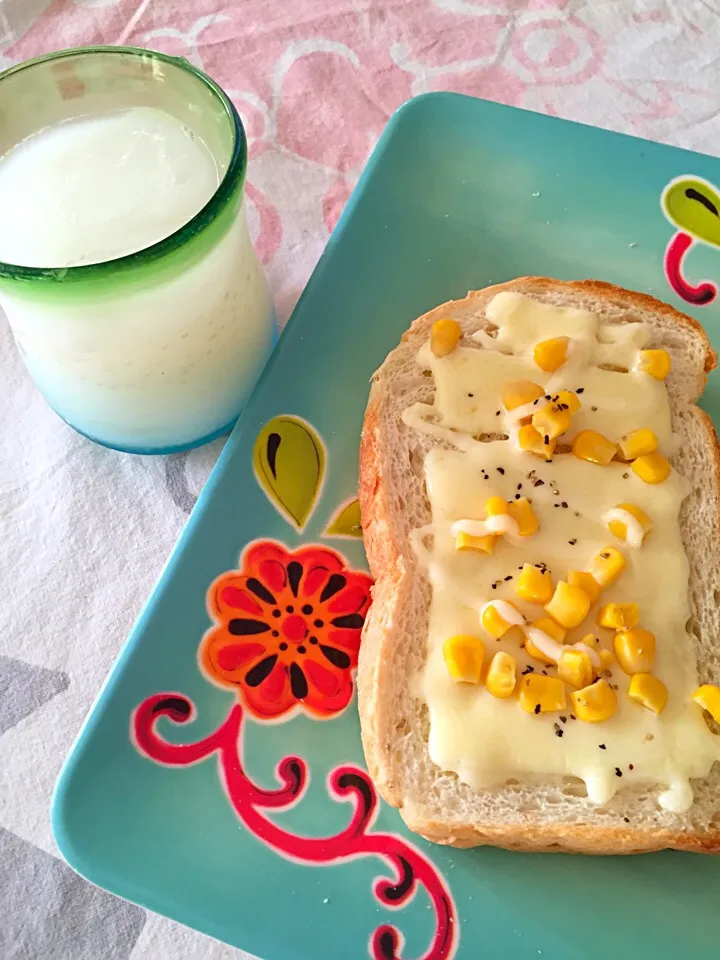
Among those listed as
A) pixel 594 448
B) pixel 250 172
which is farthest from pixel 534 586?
pixel 250 172

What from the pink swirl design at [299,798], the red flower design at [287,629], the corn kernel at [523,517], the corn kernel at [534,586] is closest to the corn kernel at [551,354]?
the corn kernel at [523,517]

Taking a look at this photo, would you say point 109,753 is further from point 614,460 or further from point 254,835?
point 614,460

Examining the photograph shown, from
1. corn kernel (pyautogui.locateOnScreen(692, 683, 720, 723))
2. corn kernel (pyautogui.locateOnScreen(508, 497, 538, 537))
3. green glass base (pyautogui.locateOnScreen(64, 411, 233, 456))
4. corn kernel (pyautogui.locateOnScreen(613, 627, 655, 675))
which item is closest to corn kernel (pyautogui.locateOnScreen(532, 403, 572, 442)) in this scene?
corn kernel (pyautogui.locateOnScreen(508, 497, 538, 537))

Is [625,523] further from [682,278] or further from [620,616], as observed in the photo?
[682,278]

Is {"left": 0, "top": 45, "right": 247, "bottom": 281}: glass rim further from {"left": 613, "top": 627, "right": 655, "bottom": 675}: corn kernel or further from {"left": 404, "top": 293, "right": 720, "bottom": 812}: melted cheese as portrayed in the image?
{"left": 613, "top": 627, "right": 655, "bottom": 675}: corn kernel

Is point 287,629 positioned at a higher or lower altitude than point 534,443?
lower

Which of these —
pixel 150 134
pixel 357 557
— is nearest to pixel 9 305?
pixel 150 134
